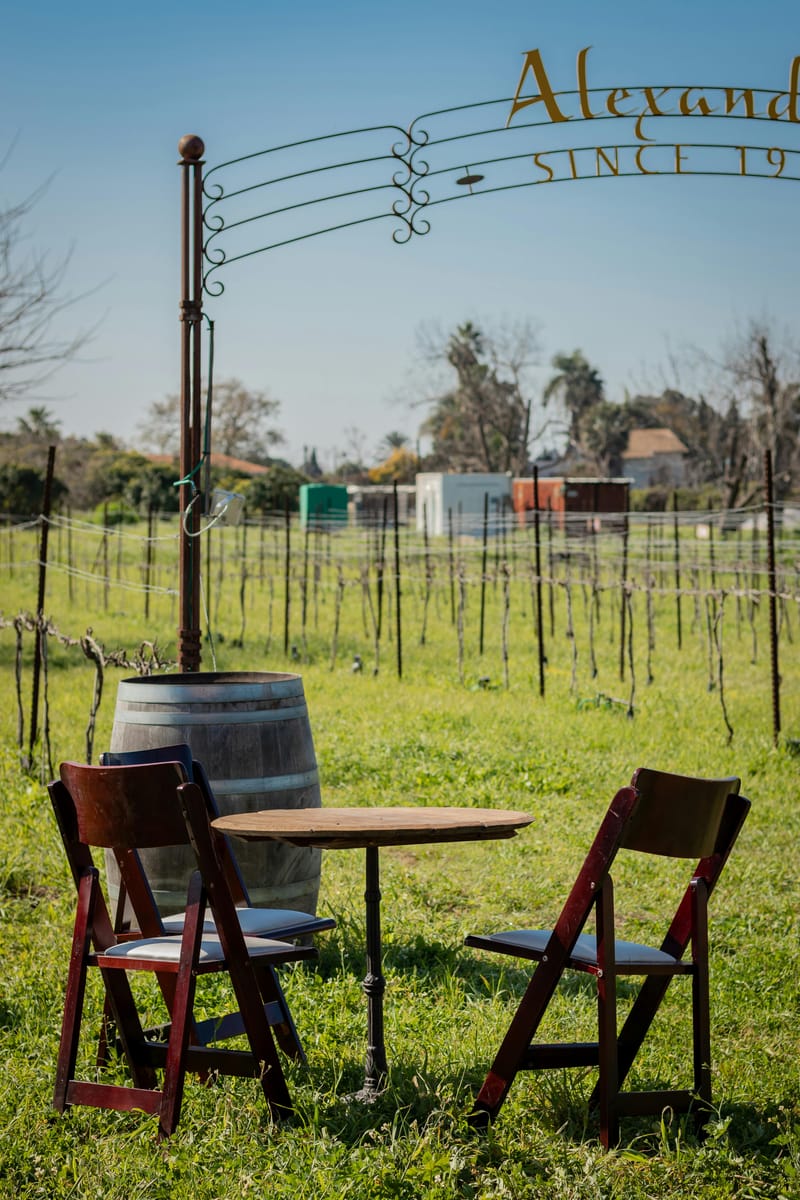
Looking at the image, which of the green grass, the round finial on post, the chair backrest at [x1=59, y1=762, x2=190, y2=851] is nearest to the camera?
the green grass

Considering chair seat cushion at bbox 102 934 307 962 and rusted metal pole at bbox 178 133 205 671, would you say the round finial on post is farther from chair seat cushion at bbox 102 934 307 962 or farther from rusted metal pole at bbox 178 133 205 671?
chair seat cushion at bbox 102 934 307 962

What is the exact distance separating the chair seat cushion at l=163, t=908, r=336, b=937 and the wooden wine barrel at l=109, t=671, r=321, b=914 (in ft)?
2.53

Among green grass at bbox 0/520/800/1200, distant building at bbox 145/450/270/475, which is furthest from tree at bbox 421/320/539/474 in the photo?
green grass at bbox 0/520/800/1200

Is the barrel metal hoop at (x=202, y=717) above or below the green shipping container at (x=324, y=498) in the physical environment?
below

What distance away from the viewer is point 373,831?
2.92 metres

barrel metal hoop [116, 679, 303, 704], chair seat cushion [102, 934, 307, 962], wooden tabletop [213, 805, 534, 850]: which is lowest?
chair seat cushion [102, 934, 307, 962]

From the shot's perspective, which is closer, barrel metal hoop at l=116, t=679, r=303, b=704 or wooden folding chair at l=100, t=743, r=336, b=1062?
wooden folding chair at l=100, t=743, r=336, b=1062

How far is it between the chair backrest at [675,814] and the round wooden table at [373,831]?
28cm

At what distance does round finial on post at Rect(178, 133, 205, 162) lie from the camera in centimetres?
510

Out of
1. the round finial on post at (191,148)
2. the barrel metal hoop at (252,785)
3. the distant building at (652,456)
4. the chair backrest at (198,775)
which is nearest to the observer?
the chair backrest at (198,775)

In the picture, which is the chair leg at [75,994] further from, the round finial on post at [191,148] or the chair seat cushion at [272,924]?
the round finial on post at [191,148]

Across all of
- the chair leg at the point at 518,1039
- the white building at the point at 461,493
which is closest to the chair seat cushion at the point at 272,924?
the chair leg at the point at 518,1039

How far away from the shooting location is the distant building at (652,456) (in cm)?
7025

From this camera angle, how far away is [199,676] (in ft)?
15.5
